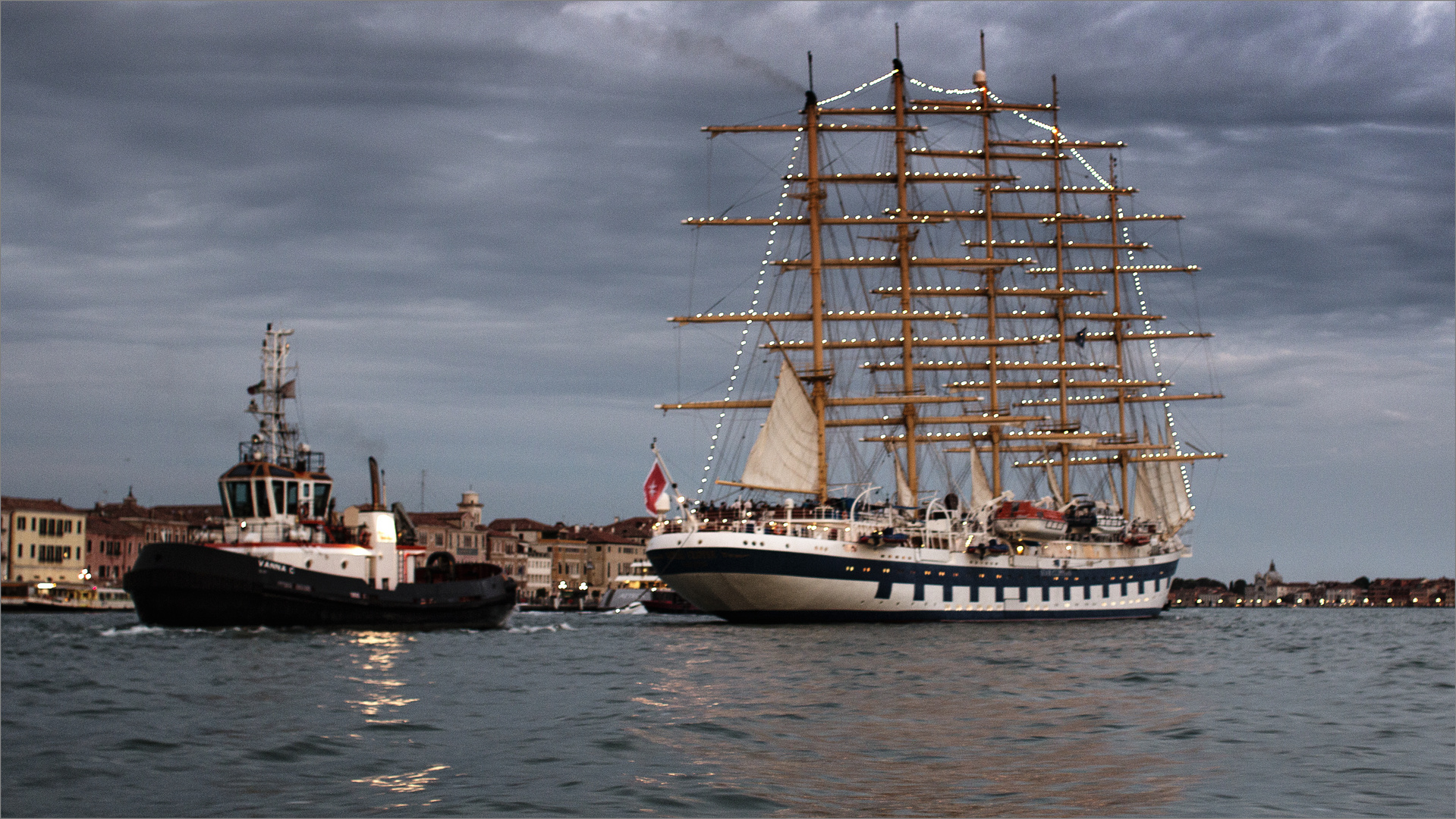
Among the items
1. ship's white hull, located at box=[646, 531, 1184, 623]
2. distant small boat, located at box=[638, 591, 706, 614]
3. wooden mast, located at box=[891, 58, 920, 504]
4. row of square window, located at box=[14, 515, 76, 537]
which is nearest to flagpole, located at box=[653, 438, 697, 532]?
ship's white hull, located at box=[646, 531, 1184, 623]

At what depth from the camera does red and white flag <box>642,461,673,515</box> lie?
6281cm

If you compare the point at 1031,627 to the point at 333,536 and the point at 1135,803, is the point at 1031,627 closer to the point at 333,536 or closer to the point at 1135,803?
the point at 333,536

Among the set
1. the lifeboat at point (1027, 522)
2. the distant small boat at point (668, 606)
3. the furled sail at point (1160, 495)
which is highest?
the furled sail at point (1160, 495)

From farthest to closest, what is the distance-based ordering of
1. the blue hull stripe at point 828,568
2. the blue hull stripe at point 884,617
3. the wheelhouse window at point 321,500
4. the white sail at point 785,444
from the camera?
the white sail at point 785,444 → the blue hull stripe at point 884,617 → the blue hull stripe at point 828,568 → the wheelhouse window at point 321,500

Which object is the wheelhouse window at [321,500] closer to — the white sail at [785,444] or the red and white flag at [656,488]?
the red and white flag at [656,488]

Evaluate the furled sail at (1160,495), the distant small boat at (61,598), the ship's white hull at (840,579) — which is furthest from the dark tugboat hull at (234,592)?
the furled sail at (1160,495)

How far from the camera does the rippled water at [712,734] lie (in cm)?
1692

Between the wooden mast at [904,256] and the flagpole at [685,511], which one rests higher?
the wooden mast at [904,256]

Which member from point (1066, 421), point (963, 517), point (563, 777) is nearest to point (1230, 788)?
point (563, 777)

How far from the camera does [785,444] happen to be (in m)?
73.6

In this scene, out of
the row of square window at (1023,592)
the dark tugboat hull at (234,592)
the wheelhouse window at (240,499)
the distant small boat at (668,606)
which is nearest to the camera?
the dark tugboat hull at (234,592)

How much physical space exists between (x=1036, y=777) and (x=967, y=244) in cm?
8218

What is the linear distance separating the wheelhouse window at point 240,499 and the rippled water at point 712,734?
51.6ft

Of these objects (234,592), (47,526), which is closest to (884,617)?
(234,592)
